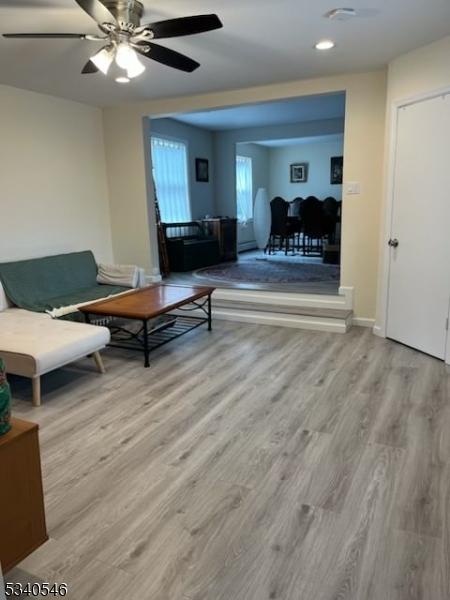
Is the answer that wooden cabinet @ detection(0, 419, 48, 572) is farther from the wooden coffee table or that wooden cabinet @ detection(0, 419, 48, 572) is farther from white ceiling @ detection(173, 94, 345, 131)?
white ceiling @ detection(173, 94, 345, 131)

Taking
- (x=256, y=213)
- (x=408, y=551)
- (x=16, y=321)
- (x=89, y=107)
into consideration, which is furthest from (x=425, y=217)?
(x=256, y=213)

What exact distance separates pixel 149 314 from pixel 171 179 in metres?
4.46

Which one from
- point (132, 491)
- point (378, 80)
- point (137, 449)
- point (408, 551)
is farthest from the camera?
point (378, 80)

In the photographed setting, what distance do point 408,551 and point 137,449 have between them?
4.47ft

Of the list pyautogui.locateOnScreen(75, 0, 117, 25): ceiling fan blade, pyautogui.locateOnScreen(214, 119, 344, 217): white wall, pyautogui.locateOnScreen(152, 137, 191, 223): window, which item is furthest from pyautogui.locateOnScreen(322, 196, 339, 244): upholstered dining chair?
pyautogui.locateOnScreen(75, 0, 117, 25): ceiling fan blade

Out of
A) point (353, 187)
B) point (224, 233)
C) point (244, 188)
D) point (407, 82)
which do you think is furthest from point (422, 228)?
point (244, 188)

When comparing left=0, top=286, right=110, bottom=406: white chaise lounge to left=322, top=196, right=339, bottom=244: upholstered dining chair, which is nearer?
left=0, top=286, right=110, bottom=406: white chaise lounge

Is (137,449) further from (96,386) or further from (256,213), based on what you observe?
(256,213)

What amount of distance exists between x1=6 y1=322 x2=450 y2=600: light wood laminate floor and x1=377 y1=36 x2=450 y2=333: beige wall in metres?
0.91

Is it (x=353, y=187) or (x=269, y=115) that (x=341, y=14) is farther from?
(x=269, y=115)

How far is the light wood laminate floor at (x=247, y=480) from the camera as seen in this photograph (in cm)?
149

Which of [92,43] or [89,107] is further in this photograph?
[89,107]

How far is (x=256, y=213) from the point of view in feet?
27.0

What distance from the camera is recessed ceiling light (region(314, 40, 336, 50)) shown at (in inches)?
123
